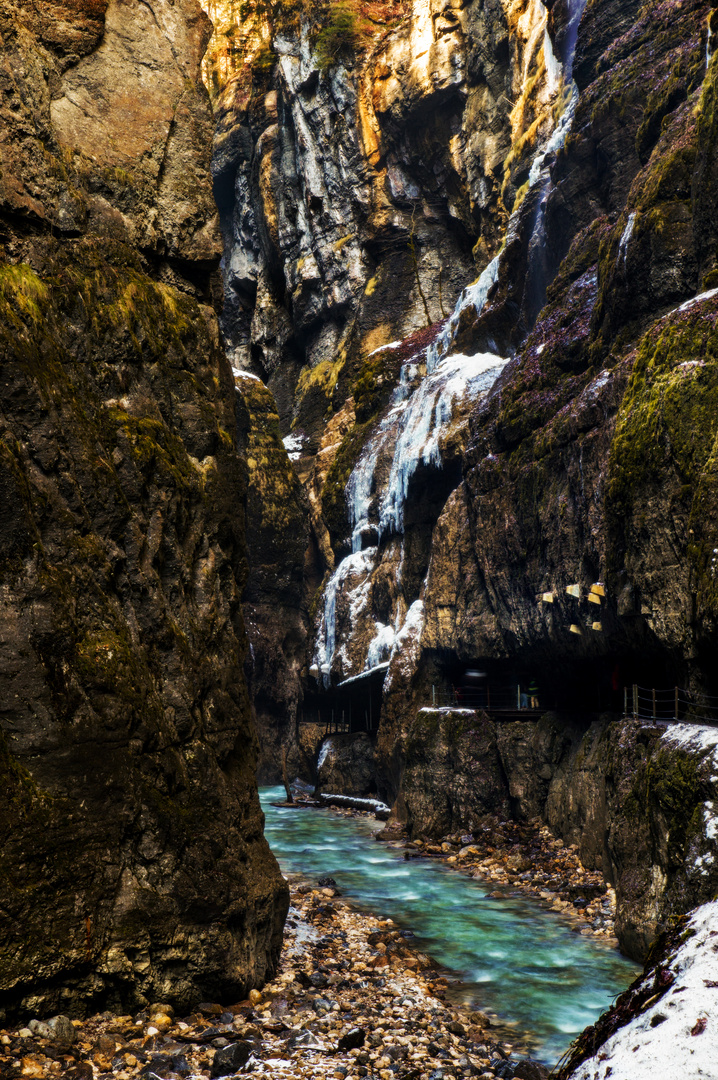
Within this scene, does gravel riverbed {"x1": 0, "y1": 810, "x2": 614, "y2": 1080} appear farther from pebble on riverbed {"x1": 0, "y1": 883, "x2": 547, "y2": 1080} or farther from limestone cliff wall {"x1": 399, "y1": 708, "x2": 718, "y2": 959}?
limestone cliff wall {"x1": 399, "y1": 708, "x2": 718, "y2": 959}

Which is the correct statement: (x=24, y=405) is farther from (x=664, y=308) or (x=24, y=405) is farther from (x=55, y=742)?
(x=664, y=308)

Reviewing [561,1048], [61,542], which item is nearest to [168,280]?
[61,542]

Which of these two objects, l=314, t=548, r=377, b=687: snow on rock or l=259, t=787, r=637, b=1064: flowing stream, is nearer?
l=259, t=787, r=637, b=1064: flowing stream

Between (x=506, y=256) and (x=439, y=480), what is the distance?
1124 centimetres

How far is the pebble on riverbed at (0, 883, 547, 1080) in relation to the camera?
30.4 ft

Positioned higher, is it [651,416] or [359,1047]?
[651,416]

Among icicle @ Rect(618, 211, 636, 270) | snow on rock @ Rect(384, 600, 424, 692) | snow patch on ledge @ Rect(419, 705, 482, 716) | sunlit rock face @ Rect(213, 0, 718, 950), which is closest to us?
sunlit rock face @ Rect(213, 0, 718, 950)

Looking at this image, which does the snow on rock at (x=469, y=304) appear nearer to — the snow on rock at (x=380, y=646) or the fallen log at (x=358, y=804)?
the snow on rock at (x=380, y=646)

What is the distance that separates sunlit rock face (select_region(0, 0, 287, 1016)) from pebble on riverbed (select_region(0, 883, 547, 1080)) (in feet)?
1.46

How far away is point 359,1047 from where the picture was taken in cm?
1102

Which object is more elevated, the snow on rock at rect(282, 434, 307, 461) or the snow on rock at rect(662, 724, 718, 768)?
the snow on rock at rect(282, 434, 307, 461)

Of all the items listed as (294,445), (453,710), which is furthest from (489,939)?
(294,445)

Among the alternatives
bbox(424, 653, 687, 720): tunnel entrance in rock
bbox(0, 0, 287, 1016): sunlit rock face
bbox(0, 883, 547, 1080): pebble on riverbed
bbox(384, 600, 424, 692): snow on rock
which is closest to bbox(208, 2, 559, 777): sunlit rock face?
bbox(384, 600, 424, 692): snow on rock

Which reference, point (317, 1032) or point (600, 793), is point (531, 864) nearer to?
point (600, 793)
